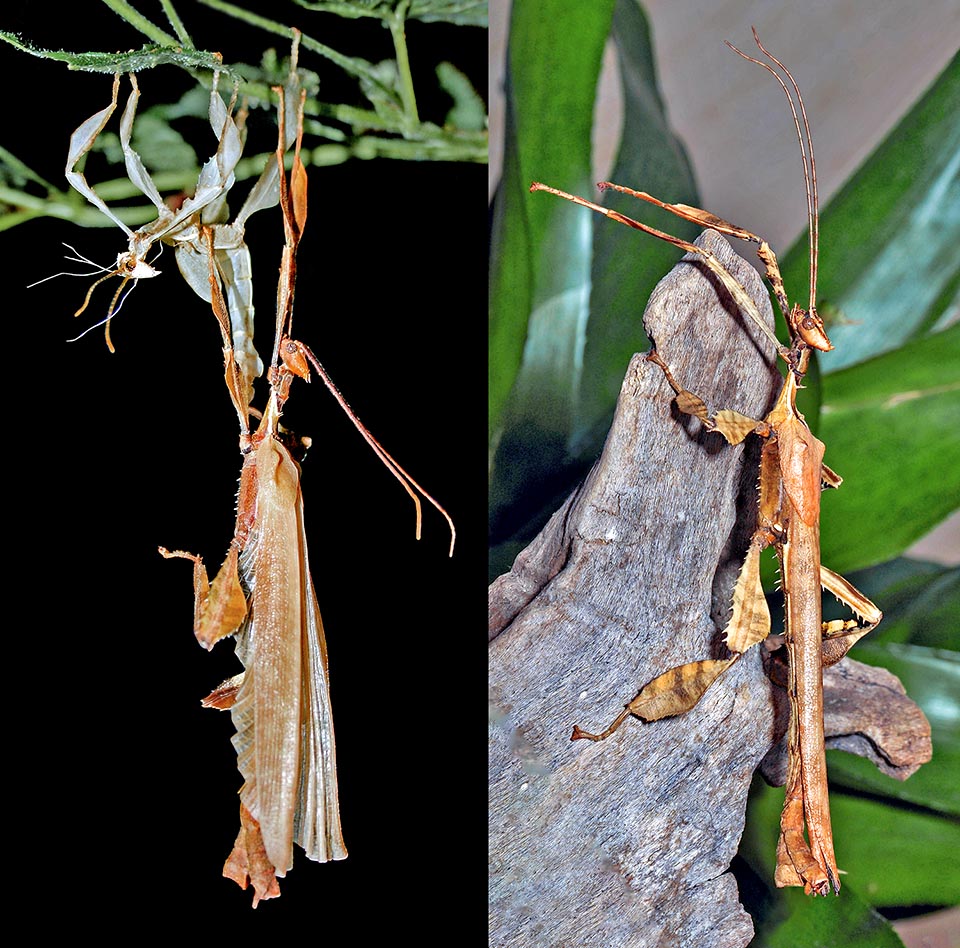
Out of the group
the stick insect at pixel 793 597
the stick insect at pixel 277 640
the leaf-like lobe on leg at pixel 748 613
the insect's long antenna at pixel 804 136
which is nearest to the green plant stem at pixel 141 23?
the stick insect at pixel 277 640

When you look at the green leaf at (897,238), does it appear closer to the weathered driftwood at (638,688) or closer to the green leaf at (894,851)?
the weathered driftwood at (638,688)

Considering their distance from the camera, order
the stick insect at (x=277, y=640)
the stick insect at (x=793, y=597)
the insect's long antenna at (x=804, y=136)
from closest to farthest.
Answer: the stick insect at (x=277, y=640) → the stick insect at (x=793, y=597) → the insect's long antenna at (x=804, y=136)

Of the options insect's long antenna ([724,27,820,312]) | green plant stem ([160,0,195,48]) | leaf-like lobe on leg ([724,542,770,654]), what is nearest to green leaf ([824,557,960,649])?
leaf-like lobe on leg ([724,542,770,654])

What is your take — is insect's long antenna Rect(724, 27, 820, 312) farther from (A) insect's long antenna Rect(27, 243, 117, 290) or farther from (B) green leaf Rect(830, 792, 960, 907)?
(A) insect's long antenna Rect(27, 243, 117, 290)

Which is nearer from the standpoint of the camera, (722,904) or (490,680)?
(722,904)

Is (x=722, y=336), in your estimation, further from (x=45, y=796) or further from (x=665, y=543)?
(x=45, y=796)

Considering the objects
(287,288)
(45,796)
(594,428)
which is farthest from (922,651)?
(45,796)
